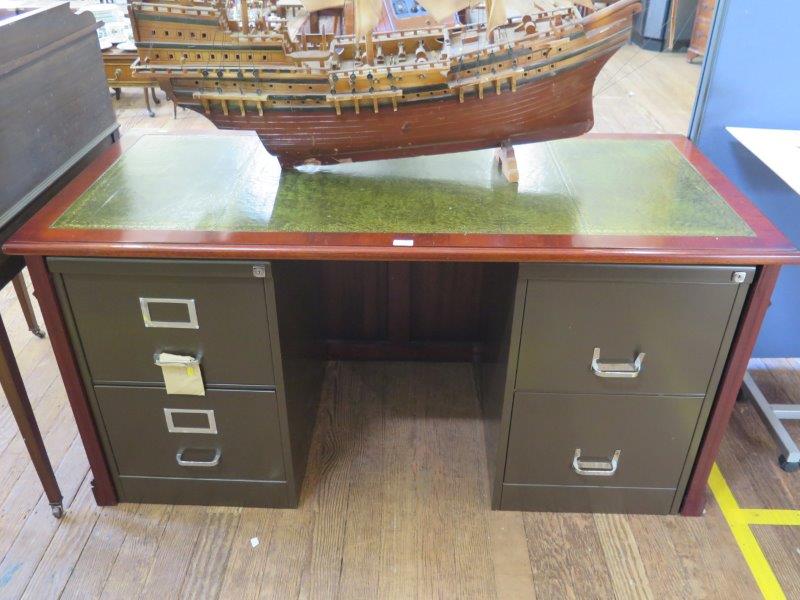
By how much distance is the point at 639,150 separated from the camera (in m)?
1.53

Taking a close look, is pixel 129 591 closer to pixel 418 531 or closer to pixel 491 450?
pixel 418 531

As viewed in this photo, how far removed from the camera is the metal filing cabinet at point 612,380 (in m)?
1.21

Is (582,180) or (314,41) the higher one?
(314,41)

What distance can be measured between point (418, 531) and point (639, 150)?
3.31ft

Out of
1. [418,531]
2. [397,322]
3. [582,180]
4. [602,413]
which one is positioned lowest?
[418,531]

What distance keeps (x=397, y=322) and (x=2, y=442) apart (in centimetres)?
108

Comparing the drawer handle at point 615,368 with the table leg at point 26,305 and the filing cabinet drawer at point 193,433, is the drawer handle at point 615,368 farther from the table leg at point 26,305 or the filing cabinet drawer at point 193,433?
the table leg at point 26,305

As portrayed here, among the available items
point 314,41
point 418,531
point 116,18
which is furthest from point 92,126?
point 116,18

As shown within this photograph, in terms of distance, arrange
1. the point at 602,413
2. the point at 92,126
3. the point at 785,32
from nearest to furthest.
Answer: the point at 602,413, the point at 785,32, the point at 92,126

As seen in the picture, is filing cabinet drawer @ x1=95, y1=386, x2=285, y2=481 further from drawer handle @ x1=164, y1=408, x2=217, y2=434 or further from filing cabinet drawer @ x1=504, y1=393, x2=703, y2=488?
filing cabinet drawer @ x1=504, y1=393, x2=703, y2=488

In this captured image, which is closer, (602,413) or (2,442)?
(602,413)

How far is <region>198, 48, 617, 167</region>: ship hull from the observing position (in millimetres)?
A: 1275

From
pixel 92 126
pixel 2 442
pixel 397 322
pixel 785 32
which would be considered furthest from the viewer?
pixel 397 322

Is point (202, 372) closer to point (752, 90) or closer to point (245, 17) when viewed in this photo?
point (245, 17)
